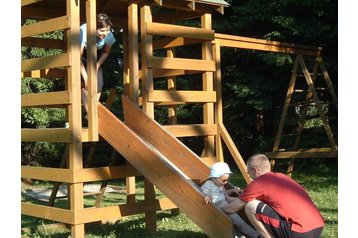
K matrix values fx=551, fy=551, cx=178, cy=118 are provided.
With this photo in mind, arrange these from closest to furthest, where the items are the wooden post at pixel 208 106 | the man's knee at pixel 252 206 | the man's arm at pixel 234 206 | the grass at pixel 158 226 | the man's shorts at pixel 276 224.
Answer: the man's shorts at pixel 276 224 → the man's knee at pixel 252 206 → the man's arm at pixel 234 206 → the grass at pixel 158 226 → the wooden post at pixel 208 106

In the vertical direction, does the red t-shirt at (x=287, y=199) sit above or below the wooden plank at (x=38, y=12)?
below

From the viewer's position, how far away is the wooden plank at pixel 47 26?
570cm

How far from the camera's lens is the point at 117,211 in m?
5.86

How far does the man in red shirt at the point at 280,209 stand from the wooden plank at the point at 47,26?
2.63m

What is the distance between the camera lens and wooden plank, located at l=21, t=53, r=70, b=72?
18.6 feet

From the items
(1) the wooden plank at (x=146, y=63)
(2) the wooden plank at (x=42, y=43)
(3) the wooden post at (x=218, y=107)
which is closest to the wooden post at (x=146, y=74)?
(1) the wooden plank at (x=146, y=63)

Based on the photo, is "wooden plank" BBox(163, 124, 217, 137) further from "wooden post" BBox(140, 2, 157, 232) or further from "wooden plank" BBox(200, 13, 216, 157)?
"wooden post" BBox(140, 2, 157, 232)

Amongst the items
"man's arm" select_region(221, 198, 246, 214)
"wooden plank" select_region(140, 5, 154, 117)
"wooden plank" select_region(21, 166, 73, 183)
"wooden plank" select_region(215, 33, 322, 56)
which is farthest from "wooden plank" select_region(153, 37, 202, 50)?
"man's arm" select_region(221, 198, 246, 214)

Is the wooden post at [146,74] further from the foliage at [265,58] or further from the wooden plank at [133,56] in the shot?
the foliage at [265,58]

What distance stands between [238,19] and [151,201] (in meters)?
8.91
